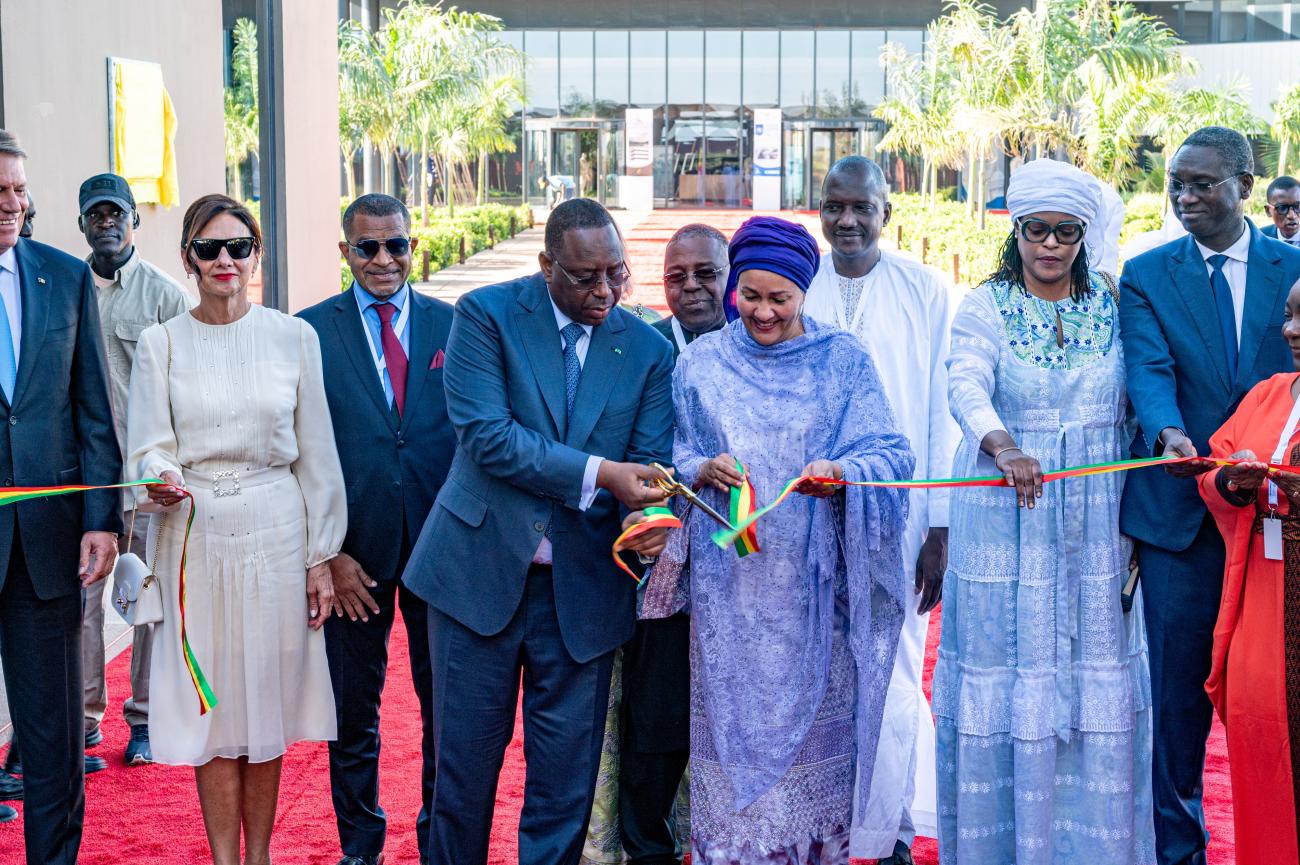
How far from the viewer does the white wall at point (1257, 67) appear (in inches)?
1404

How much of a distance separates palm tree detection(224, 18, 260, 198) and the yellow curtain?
155cm

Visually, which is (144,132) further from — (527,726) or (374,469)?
(527,726)

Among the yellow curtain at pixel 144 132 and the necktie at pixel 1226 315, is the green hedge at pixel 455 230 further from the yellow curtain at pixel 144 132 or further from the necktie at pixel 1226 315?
the necktie at pixel 1226 315

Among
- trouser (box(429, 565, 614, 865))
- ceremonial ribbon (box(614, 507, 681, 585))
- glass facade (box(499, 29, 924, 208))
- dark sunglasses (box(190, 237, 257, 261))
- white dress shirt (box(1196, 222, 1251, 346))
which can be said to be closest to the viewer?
ceremonial ribbon (box(614, 507, 681, 585))

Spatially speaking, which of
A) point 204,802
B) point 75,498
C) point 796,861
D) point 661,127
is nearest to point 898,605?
point 796,861

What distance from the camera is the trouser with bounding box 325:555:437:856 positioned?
4.52 meters

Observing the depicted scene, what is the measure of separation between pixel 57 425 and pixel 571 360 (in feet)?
5.06

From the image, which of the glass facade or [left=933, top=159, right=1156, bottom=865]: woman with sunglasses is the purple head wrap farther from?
the glass facade

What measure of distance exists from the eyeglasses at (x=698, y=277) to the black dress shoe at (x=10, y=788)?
10.2 feet

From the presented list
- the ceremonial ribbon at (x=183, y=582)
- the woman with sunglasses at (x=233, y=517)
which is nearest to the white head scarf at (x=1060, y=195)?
the woman with sunglasses at (x=233, y=517)

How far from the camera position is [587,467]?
145 inches

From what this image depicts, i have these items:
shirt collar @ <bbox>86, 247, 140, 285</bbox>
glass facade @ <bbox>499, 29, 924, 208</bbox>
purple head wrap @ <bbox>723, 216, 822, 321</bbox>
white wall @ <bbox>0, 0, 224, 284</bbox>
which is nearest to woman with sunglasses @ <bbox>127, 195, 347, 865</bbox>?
purple head wrap @ <bbox>723, 216, 822, 321</bbox>

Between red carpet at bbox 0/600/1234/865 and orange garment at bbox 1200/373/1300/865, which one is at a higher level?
orange garment at bbox 1200/373/1300/865

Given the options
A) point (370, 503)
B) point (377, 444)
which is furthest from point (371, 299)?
point (370, 503)
